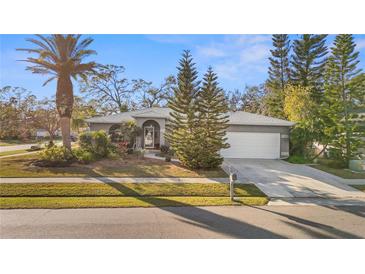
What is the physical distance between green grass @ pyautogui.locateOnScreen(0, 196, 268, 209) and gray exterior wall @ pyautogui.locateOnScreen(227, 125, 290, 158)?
891 cm

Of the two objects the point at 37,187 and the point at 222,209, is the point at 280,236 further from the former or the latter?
the point at 37,187

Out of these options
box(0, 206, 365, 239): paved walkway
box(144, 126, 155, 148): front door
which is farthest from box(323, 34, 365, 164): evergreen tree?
box(144, 126, 155, 148): front door

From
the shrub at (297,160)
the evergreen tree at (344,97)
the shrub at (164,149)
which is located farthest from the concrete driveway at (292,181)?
the shrub at (164,149)

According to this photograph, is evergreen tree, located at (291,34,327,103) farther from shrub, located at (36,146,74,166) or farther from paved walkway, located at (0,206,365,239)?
shrub, located at (36,146,74,166)

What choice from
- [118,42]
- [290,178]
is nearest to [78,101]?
[118,42]

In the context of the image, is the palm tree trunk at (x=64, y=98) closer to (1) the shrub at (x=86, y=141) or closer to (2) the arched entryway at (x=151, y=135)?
(1) the shrub at (x=86, y=141)

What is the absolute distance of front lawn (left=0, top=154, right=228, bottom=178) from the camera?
34.9ft

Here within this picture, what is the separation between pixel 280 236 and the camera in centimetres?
523

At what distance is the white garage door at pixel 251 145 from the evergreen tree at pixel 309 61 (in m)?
13.3

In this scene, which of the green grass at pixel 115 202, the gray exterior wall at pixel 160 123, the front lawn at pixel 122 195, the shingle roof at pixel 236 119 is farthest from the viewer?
the gray exterior wall at pixel 160 123

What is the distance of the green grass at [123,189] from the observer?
27.9ft

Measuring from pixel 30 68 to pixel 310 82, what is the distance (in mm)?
27123

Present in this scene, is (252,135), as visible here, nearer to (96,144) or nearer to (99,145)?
(99,145)
